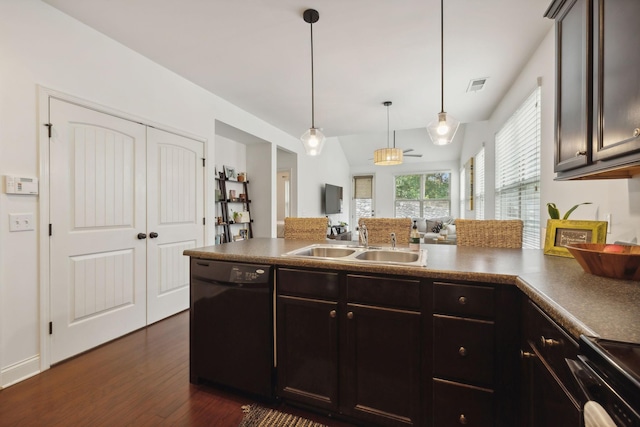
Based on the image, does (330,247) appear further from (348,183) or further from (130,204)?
(348,183)

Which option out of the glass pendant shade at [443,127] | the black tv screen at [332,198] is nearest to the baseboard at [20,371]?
the glass pendant shade at [443,127]

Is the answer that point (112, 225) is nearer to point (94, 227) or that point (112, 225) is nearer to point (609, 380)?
point (94, 227)

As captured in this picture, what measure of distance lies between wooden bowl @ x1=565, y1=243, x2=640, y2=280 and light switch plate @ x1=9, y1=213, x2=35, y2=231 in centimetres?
324

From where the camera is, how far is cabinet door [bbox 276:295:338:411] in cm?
151

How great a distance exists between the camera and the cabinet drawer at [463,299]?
123 centimetres

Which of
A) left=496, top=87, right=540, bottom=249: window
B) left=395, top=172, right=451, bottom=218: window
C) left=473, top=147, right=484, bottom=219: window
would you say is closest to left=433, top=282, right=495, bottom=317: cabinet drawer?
left=496, top=87, right=540, bottom=249: window

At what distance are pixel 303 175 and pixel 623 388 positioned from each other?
5.75 metres

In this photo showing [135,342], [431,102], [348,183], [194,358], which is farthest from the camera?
[348,183]

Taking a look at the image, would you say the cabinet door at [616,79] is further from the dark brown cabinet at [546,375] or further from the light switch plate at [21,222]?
the light switch plate at [21,222]

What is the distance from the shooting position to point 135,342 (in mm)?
2496

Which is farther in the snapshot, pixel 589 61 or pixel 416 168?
pixel 416 168

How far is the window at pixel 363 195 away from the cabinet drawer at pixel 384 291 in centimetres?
827

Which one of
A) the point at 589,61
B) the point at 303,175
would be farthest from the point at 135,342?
the point at 303,175

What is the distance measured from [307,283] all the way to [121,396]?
1.42 meters
